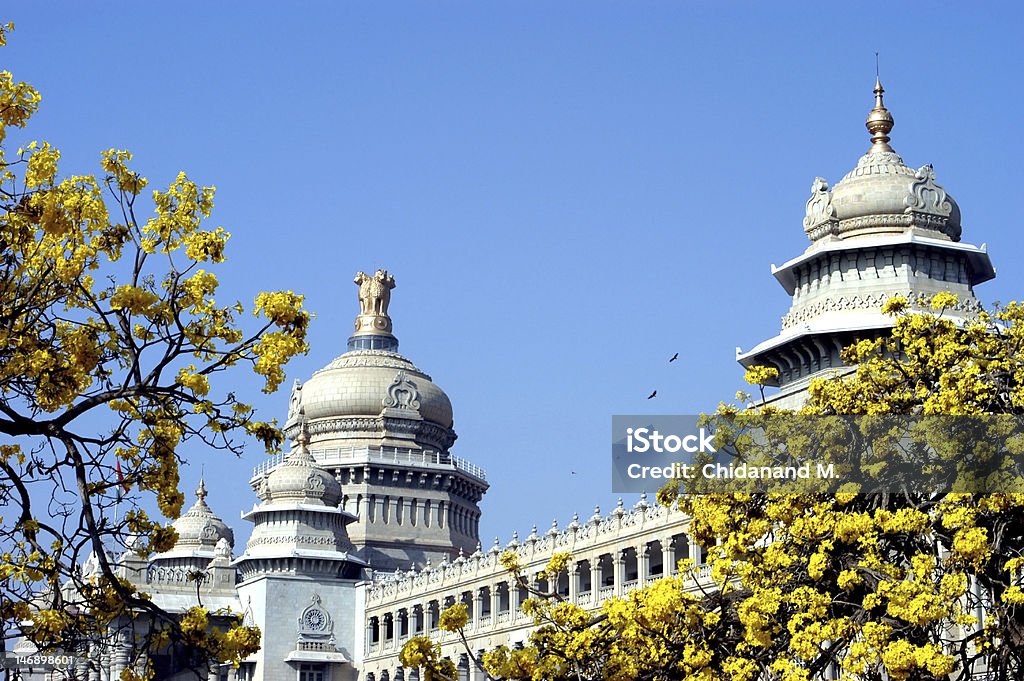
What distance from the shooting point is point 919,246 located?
52719mm

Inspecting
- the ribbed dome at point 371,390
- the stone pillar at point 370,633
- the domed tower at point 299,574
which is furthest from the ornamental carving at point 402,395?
the stone pillar at point 370,633

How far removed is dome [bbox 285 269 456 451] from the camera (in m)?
105

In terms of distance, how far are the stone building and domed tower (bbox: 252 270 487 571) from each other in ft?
0.38

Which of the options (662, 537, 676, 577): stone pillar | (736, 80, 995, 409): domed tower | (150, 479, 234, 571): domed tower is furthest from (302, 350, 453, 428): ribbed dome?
(736, 80, 995, 409): domed tower

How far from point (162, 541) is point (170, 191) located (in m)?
4.56

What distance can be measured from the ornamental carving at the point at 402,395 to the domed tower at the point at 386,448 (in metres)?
0.07

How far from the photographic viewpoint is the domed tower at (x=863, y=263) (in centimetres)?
5175

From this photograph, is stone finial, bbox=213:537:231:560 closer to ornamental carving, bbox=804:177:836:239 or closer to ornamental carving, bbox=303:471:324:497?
ornamental carving, bbox=303:471:324:497

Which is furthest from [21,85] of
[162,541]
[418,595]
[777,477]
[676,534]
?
[418,595]

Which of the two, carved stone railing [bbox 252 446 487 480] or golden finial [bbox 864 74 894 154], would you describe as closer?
golden finial [bbox 864 74 894 154]

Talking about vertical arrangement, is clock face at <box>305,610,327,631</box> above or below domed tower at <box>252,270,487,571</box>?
below

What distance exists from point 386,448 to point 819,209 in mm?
53691

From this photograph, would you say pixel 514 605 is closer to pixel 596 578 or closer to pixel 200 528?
pixel 596 578

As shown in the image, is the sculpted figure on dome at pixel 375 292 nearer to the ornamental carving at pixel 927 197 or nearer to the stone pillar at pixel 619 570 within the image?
the stone pillar at pixel 619 570
